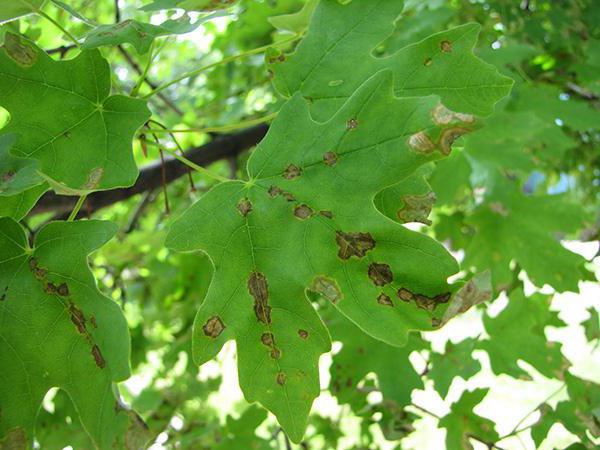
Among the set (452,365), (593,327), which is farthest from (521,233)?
(452,365)

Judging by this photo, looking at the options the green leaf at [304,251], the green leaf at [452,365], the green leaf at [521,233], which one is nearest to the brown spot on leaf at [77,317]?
the green leaf at [304,251]

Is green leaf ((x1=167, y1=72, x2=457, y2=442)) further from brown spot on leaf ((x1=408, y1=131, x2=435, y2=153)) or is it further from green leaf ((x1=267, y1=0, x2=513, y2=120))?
green leaf ((x1=267, y1=0, x2=513, y2=120))

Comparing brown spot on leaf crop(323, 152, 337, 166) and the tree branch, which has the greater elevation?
brown spot on leaf crop(323, 152, 337, 166)

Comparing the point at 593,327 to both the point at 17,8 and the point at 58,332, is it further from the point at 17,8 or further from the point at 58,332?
the point at 17,8

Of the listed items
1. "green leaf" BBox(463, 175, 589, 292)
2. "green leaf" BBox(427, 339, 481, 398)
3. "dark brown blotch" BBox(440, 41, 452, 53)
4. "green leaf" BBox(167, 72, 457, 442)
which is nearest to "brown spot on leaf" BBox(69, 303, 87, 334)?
"green leaf" BBox(167, 72, 457, 442)

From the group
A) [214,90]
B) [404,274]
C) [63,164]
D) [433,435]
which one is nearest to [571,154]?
[214,90]

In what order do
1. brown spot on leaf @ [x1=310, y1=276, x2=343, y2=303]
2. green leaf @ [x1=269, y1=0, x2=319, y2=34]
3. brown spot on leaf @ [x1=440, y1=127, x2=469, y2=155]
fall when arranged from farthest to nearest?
green leaf @ [x1=269, y1=0, x2=319, y2=34] < brown spot on leaf @ [x1=310, y1=276, x2=343, y2=303] < brown spot on leaf @ [x1=440, y1=127, x2=469, y2=155]

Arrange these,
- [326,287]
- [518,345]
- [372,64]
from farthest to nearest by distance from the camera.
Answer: [518,345] < [372,64] < [326,287]
